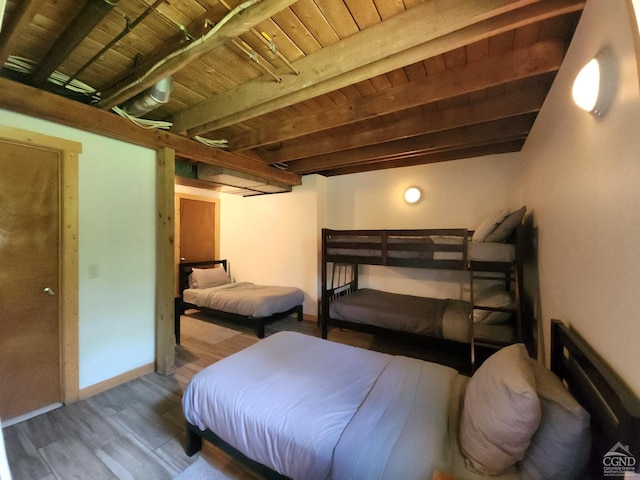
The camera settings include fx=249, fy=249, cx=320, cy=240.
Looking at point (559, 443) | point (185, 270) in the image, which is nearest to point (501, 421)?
point (559, 443)

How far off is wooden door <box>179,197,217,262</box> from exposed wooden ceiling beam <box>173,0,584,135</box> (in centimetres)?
341

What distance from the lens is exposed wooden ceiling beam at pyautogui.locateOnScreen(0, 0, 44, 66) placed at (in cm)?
121

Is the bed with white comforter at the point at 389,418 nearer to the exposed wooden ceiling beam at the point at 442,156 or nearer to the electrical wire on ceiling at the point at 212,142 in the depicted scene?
the electrical wire on ceiling at the point at 212,142

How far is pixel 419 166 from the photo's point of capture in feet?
12.5

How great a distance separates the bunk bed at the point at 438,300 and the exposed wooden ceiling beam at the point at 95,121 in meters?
1.77

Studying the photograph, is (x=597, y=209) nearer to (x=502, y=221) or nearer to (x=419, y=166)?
(x=502, y=221)

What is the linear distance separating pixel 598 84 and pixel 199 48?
6.29 ft

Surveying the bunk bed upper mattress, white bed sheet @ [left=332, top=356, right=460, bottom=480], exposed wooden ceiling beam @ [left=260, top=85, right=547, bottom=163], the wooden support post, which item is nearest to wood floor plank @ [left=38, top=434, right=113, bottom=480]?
the wooden support post

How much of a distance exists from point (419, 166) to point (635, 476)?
3651 mm

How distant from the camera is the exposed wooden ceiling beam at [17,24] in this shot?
1215 millimetres

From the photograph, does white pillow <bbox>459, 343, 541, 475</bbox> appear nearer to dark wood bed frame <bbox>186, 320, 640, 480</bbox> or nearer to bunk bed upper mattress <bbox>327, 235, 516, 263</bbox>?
dark wood bed frame <bbox>186, 320, 640, 480</bbox>

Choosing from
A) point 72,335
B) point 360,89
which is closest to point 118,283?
point 72,335

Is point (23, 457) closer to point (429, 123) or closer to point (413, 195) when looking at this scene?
point (429, 123)

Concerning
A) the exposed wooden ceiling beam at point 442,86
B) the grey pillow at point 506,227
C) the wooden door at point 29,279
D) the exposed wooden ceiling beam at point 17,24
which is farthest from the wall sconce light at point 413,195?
the wooden door at point 29,279
